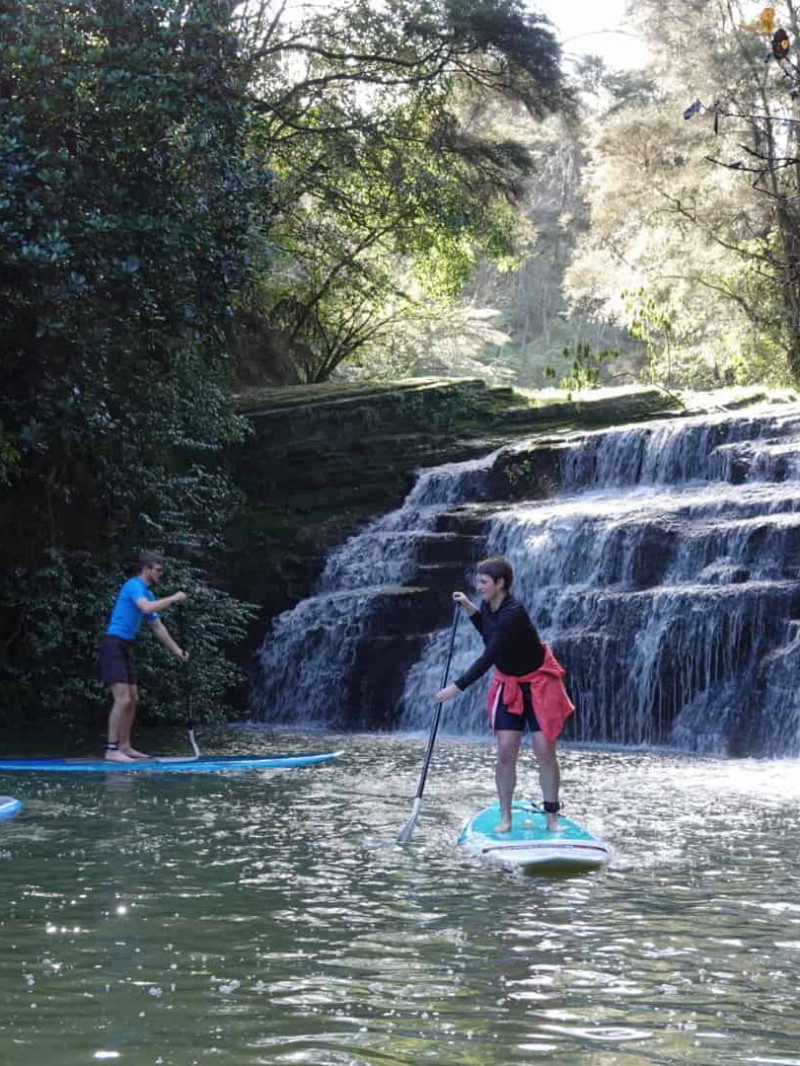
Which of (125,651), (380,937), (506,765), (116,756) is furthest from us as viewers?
(125,651)

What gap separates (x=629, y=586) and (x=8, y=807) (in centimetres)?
1047

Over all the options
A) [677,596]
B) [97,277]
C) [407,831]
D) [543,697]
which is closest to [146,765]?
Answer: [97,277]

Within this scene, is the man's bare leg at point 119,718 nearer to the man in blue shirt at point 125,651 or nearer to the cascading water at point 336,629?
the man in blue shirt at point 125,651

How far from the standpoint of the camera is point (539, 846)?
8555mm

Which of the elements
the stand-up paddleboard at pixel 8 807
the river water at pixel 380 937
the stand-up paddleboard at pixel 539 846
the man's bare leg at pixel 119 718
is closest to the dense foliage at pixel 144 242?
the man's bare leg at pixel 119 718

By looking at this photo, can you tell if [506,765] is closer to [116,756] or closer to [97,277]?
[116,756]

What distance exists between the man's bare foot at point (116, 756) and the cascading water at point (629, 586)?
577 cm

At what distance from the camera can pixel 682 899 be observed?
25.2 feet

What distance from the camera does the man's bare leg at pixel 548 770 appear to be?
8922 mm

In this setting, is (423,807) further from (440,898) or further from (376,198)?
(376,198)

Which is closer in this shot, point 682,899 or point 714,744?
point 682,899

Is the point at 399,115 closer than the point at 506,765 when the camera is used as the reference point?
No

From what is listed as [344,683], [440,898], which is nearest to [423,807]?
[440,898]

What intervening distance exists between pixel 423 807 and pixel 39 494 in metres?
7.95
